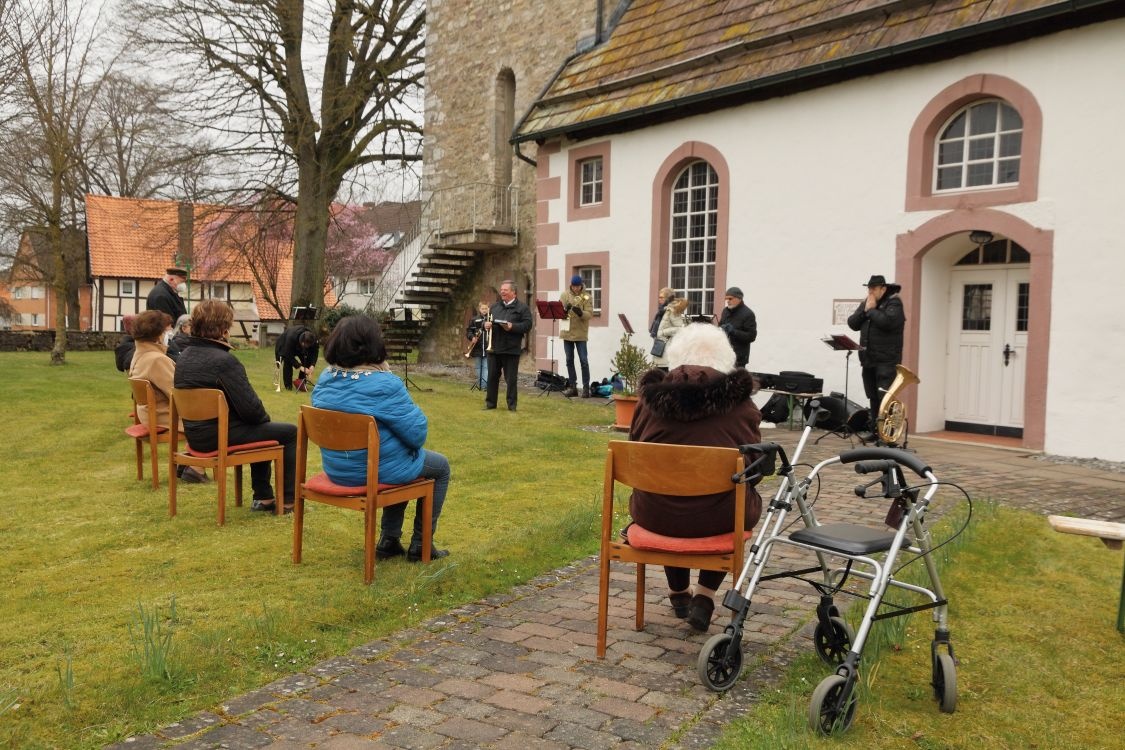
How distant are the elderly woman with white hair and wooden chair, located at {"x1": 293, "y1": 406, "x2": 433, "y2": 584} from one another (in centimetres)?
138

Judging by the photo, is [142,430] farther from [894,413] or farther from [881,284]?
[881,284]

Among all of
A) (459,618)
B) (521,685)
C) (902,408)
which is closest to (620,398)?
(902,408)

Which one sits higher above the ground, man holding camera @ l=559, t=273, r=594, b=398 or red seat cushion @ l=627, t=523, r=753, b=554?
man holding camera @ l=559, t=273, r=594, b=398

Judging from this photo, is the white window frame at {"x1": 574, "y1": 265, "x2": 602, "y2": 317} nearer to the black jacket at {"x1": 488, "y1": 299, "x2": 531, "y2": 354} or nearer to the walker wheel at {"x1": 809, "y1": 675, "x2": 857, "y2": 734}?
the black jacket at {"x1": 488, "y1": 299, "x2": 531, "y2": 354}

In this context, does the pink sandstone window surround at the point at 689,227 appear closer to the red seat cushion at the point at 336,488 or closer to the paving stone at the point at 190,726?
the red seat cushion at the point at 336,488

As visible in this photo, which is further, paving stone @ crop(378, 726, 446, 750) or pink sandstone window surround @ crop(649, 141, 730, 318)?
pink sandstone window surround @ crop(649, 141, 730, 318)

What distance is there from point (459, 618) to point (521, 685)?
870mm

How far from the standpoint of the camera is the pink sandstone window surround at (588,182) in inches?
637

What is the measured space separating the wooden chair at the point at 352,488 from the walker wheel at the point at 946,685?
2.71m

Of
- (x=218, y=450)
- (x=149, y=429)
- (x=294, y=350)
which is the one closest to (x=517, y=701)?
(x=218, y=450)

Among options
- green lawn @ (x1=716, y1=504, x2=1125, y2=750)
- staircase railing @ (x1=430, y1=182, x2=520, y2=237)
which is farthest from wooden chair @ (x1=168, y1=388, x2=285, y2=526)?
staircase railing @ (x1=430, y1=182, x2=520, y2=237)

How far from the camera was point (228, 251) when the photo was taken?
24094mm

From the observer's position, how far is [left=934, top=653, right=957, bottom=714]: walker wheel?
136 inches

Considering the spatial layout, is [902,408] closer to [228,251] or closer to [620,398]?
[620,398]
